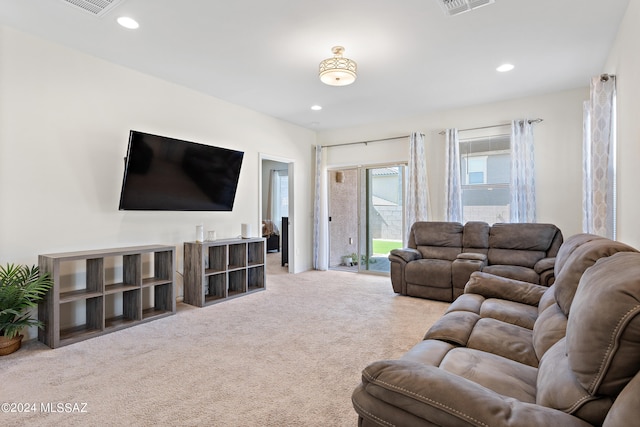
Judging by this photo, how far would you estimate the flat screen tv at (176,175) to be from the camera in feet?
11.2

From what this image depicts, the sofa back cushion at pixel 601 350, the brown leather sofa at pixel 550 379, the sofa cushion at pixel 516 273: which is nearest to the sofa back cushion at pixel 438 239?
the sofa cushion at pixel 516 273

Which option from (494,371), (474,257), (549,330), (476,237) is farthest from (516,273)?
(494,371)

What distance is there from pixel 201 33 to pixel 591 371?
3.39 metres

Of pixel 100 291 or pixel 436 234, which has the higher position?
pixel 436 234

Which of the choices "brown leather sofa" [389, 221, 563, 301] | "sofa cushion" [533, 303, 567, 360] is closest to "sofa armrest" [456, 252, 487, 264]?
"brown leather sofa" [389, 221, 563, 301]

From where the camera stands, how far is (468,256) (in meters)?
4.20

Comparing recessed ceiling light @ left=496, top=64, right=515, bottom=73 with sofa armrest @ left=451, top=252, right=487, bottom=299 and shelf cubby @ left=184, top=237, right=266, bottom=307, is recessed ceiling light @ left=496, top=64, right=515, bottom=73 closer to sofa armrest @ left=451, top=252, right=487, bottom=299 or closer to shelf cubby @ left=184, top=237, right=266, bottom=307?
sofa armrest @ left=451, top=252, right=487, bottom=299

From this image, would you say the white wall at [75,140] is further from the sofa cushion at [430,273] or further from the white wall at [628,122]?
the white wall at [628,122]

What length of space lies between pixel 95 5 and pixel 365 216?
15.5 ft

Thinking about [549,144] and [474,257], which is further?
→ [549,144]

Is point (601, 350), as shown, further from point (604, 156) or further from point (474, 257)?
point (474, 257)

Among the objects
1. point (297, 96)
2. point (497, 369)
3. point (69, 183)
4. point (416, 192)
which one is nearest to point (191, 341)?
point (69, 183)

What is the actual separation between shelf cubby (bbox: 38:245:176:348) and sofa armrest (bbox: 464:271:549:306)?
10.1ft

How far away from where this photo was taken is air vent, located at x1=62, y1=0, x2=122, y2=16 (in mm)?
2463
